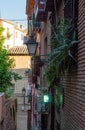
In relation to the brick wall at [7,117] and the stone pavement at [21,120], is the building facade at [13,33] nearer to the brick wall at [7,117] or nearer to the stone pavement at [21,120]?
the stone pavement at [21,120]

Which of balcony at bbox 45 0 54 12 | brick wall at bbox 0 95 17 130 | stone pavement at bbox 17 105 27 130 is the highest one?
balcony at bbox 45 0 54 12

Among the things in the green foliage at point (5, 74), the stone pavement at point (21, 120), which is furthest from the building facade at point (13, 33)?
the green foliage at point (5, 74)

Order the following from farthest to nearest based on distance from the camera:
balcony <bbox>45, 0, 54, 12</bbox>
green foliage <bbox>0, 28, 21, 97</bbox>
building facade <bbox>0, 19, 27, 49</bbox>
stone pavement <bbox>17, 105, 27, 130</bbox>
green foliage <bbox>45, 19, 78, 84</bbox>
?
building facade <bbox>0, 19, 27, 49</bbox> < stone pavement <bbox>17, 105, 27, 130</bbox> < green foliage <bbox>0, 28, 21, 97</bbox> < balcony <bbox>45, 0, 54, 12</bbox> < green foliage <bbox>45, 19, 78, 84</bbox>

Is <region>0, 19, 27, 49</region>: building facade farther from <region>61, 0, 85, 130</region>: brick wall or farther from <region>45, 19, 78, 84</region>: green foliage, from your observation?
<region>45, 19, 78, 84</region>: green foliage

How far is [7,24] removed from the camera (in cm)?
7631

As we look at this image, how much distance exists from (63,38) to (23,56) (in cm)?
4806

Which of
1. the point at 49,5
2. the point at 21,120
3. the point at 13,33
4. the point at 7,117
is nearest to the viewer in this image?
the point at 49,5

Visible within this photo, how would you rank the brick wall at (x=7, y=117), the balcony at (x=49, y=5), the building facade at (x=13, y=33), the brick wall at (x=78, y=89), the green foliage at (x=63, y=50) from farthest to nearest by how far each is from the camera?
the building facade at (x=13, y=33) → the brick wall at (x=7, y=117) → the balcony at (x=49, y=5) → the green foliage at (x=63, y=50) → the brick wall at (x=78, y=89)

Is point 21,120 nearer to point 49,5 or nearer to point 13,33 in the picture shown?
point 49,5

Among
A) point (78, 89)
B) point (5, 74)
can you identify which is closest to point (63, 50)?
point (78, 89)

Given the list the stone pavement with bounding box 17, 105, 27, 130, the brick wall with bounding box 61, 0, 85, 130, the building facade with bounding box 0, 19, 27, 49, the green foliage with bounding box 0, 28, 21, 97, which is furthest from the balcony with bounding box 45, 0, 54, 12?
the building facade with bounding box 0, 19, 27, 49

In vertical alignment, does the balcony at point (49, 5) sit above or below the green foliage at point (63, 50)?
above

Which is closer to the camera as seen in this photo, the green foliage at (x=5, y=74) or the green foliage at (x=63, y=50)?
Answer: the green foliage at (x=63, y=50)

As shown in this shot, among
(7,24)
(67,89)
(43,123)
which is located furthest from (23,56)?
(67,89)
